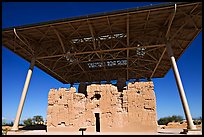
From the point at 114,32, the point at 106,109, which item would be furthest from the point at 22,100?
the point at 114,32

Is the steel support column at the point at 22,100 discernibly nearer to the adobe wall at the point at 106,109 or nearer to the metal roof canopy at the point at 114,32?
→ the metal roof canopy at the point at 114,32

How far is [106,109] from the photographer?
1827 centimetres

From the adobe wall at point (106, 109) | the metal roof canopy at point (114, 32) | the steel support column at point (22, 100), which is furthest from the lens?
the steel support column at point (22, 100)

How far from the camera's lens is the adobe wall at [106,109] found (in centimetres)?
1758

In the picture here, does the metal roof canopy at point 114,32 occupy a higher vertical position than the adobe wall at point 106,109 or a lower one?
higher

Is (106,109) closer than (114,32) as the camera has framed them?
Yes

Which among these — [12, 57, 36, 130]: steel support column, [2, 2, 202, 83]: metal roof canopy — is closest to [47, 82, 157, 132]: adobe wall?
[12, 57, 36, 130]: steel support column

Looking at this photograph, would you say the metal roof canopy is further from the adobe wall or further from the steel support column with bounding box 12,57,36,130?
the adobe wall

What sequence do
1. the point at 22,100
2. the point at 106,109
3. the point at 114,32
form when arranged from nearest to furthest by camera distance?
the point at 106,109
the point at 22,100
the point at 114,32

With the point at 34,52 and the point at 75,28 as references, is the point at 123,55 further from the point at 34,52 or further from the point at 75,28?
the point at 34,52

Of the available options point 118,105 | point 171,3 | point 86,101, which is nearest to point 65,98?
point 86,101

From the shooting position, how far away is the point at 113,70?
31.0 metres

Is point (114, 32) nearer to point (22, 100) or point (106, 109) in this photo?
point (106, 109)

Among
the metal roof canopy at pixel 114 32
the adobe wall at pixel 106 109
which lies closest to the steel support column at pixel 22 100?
the metal roof canopy at pixel 114 32
